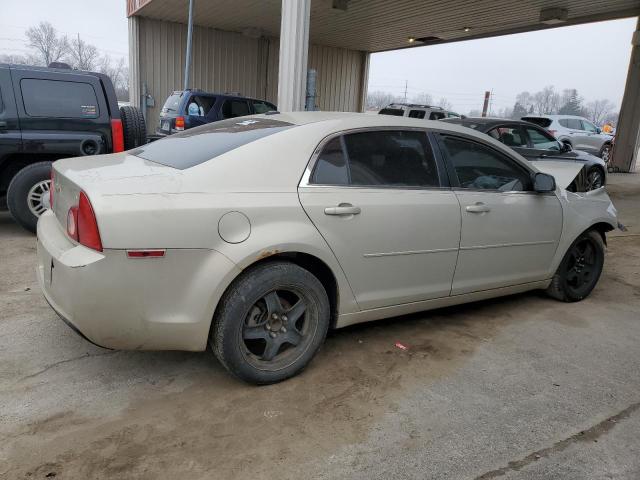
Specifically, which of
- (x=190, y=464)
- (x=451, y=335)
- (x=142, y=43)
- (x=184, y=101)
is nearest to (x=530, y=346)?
(x=451, y=335)

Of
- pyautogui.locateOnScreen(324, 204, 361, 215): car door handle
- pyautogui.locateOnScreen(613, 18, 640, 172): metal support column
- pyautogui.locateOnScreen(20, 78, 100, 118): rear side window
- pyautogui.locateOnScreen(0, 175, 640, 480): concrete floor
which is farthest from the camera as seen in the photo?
pyautogui.locateOnScreen(613, 18, 640, 172): metal support column

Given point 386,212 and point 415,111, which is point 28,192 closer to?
point 386,212

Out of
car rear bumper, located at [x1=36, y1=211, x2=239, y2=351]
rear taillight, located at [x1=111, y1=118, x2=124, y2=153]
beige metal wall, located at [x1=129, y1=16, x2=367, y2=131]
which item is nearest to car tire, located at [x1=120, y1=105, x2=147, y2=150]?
rear taillight, located at [x1=111, y1=118, x2=124, y2=153]

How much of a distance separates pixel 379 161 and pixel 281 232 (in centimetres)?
92

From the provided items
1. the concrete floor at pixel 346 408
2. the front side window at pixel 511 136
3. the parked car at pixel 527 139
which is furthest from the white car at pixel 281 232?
the front side window at pixel 511 136

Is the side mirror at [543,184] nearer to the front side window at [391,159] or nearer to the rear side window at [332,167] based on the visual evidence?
the front side window at [391,159]

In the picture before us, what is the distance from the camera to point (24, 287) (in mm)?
4387

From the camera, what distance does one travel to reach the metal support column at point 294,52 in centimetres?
800

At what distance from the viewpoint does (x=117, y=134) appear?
248 inches

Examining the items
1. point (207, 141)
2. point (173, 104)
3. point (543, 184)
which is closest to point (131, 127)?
point (207, 141)

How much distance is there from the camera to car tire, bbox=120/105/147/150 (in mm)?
6555

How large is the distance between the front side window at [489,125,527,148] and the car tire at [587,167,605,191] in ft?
7.73

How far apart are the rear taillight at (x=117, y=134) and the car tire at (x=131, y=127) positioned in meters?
0.17

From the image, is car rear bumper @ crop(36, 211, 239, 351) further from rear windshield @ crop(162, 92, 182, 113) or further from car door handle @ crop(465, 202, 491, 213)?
rear windshield @ crop(162, 92, 182, 113)
